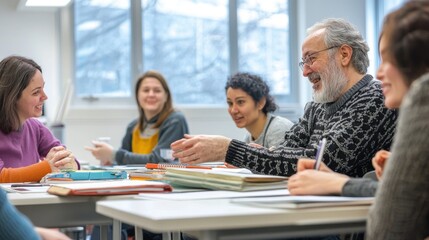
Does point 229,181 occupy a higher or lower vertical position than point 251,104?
lower

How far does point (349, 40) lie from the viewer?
285cm

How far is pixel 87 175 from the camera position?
286 cm

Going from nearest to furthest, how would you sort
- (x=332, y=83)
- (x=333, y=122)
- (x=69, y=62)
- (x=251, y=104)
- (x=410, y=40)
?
(x=410, y=40)
(x=333, y=122)
(x=332, y=83)
(x=251, y=104)
(x=69, y=62)

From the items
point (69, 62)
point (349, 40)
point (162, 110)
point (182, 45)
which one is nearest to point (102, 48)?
point (69, 62)

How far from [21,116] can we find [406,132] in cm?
233

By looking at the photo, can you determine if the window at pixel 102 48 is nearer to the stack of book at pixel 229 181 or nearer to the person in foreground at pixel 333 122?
the person in foreground at pixel 333 122

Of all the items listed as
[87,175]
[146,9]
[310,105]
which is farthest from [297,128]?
[146,9]

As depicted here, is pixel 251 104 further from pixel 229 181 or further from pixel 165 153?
pixel 229 181

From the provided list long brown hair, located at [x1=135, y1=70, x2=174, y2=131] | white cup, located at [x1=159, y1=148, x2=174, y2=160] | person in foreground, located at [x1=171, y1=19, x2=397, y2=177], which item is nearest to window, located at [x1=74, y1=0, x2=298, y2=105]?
long brown hair, located at [x1=135, y1=70, x2=174, y2=131]

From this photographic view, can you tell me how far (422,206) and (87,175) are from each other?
1.59m

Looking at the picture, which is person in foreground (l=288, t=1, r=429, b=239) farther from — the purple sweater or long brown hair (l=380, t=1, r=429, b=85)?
the purple sweater

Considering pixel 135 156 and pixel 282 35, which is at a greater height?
pixel 282 35

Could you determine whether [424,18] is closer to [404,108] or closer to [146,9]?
[404,108]

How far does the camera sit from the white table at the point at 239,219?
1527mm
